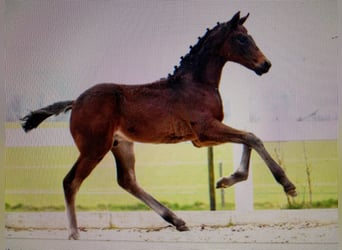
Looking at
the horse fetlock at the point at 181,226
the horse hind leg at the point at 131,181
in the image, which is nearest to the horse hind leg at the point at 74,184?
the horse hind leg at the point at 131,181

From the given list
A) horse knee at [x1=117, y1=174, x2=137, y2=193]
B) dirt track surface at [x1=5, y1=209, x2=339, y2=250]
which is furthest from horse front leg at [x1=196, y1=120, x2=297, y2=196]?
horse knee at [x1=117, y1=174, x2=137, y2=193]

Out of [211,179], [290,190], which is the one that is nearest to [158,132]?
[211,179]

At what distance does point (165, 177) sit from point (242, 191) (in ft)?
1.21

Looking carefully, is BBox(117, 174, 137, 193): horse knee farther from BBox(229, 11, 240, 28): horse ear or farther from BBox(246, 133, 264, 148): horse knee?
BBox(229, 11, 240, 28): horse ear

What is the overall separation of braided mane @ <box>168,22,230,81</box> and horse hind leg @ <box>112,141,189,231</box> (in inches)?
16.2

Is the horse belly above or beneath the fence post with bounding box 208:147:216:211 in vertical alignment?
above

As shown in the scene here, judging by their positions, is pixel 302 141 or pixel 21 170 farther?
pixel 21 170

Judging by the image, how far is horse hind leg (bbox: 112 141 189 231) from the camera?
7.52 feet

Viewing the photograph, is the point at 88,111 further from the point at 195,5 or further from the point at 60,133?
the point at 195,5

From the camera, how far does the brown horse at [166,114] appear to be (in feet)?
7.50

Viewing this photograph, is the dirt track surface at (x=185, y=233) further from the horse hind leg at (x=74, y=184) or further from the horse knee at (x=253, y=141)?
the horse knee at (x=253, y=141)

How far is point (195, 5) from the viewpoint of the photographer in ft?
7.72

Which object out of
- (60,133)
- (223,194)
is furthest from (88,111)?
(223,194)

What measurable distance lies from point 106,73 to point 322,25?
1052mm
